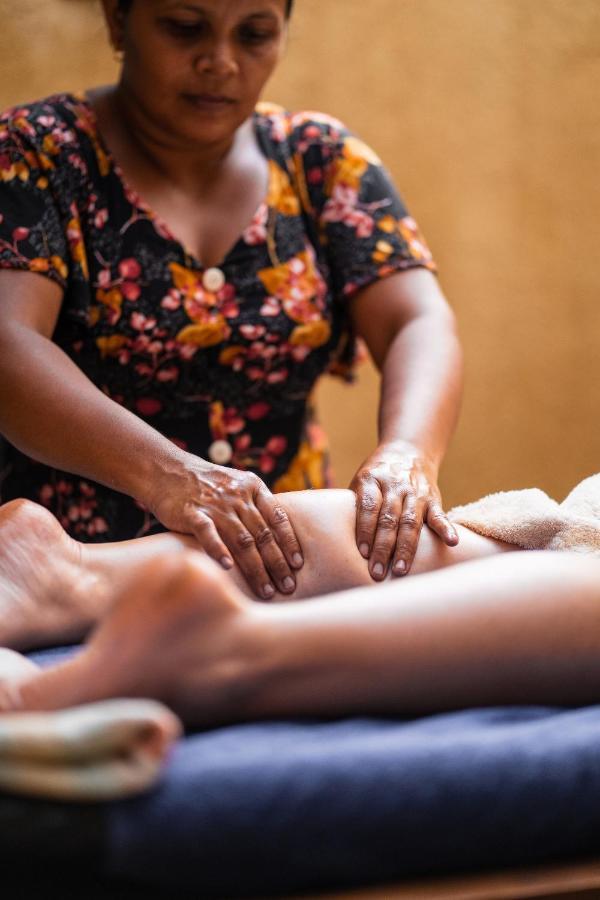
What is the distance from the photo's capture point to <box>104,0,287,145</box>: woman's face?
159 cm

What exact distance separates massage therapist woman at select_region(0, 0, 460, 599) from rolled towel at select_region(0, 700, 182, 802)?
2.03 ft

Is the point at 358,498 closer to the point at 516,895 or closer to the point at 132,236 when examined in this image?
the point at 516,895

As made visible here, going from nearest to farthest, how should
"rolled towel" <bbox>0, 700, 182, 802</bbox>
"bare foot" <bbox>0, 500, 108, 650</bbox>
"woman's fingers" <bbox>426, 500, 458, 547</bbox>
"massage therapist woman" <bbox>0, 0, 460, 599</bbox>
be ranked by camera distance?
1. "rolled towel" <bbox>0, 700, 182, 802</bbox>
2. "bare foot" <bbox>0, 500, 108, 650</bbox>
3. "woman's fingers" <bbox>426, 500, 458, 547</bbox>
4. "massage therapist woman" <bbox>0, 0, 460, 599</bbox>

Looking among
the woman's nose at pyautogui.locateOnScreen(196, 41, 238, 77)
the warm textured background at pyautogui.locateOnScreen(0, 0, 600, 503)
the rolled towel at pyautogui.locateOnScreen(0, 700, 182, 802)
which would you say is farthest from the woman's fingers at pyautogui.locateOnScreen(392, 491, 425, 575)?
the warm textured background at pyautogui.locateOnScreen(0, 0, 600, 503)

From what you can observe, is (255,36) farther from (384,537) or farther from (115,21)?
(384,537)

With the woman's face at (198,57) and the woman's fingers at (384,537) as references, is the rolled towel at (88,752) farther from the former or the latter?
the woman's face at (198,57)

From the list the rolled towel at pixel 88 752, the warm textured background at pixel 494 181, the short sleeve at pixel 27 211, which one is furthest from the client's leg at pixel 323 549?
the warm textured background at pixel 494 181

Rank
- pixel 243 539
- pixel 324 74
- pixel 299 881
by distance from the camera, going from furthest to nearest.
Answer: pixel 324 74
pixel 243 539
pixel 299 881

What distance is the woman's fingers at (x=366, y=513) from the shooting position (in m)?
1.23

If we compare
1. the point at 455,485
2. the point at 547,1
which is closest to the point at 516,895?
the point at 455,485

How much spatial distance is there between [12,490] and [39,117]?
602 millimetres

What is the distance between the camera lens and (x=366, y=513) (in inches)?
49.1

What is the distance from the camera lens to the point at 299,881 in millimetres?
801

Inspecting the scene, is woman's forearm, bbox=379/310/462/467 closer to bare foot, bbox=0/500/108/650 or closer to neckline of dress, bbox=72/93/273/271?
neckline of dress, bbox=72/93/273/271
